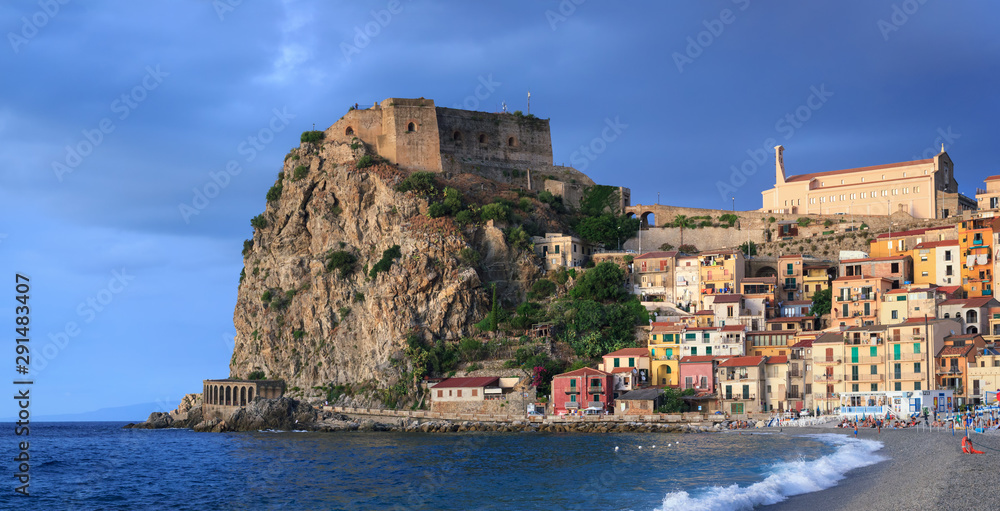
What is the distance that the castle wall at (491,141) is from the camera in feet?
276

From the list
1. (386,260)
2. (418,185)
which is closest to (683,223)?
(418,185)

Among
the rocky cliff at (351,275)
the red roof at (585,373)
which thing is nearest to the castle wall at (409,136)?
the rocky cliff at (351,275)

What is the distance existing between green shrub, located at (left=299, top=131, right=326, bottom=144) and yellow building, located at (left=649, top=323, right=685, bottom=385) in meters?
35.6

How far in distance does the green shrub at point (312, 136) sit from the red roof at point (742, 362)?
136 feet

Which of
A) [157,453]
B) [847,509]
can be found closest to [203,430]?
[157,453]

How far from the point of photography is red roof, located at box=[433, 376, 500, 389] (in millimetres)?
64250

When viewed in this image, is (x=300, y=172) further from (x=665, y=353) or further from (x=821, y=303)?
(x=821, y=303)

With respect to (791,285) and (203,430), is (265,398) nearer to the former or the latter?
(203,430)

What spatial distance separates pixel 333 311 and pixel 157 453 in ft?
77.0

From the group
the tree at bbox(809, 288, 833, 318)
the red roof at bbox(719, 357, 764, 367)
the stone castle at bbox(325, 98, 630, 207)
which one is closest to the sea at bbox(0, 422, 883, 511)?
the red roof at bbox(719, 357, 764, 367)

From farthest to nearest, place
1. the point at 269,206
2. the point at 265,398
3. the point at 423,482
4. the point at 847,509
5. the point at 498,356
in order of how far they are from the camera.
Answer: the point at 269,206
the point at 265,398
the point at 498,356
the point at 423,482
the point at 847,509

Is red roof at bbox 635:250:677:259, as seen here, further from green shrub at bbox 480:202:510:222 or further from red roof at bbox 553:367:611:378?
red roof at bbox 553:367:611:378

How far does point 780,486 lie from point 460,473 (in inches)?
543

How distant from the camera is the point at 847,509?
78.7 feet
